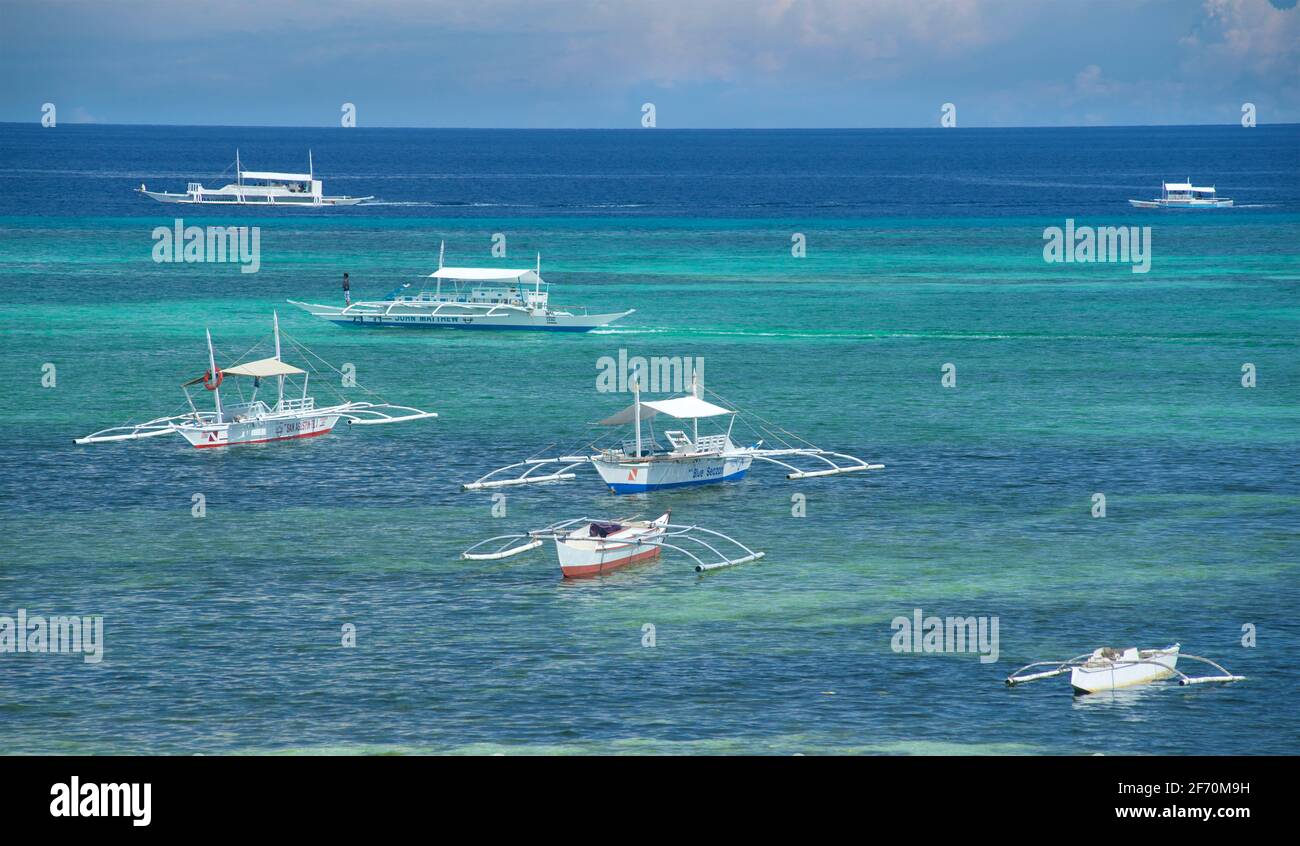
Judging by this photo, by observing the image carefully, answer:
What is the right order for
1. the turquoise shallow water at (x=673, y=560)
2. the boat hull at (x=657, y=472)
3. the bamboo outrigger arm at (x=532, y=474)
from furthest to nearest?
the bamboo outrigger arm at (x=532, y=474) → the boat hull at (x=657, y=472) → the turquoise shallow water at (x=673, y=560)

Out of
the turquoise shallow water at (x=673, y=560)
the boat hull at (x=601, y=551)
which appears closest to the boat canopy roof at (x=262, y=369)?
the turquoise shallow water at (x=673, y=560)

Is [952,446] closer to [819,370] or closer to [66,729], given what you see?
[819,370]

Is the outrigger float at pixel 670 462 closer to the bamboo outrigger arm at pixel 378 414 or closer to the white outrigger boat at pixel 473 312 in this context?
the bamboo outrigger arm at pixel 378 414

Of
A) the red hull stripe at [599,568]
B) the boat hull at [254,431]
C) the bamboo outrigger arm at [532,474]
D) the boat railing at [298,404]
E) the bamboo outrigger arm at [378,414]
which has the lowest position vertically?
the red hull stripe at [599,568]

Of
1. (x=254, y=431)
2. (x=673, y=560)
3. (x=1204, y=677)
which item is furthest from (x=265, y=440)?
(x=1204, y=677)

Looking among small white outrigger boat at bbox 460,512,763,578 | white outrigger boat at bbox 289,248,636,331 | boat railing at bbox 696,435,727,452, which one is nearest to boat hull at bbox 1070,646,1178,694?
small white outrigger boat at bbox 460,512,763,578

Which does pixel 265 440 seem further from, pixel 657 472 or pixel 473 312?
pixel 473 312
